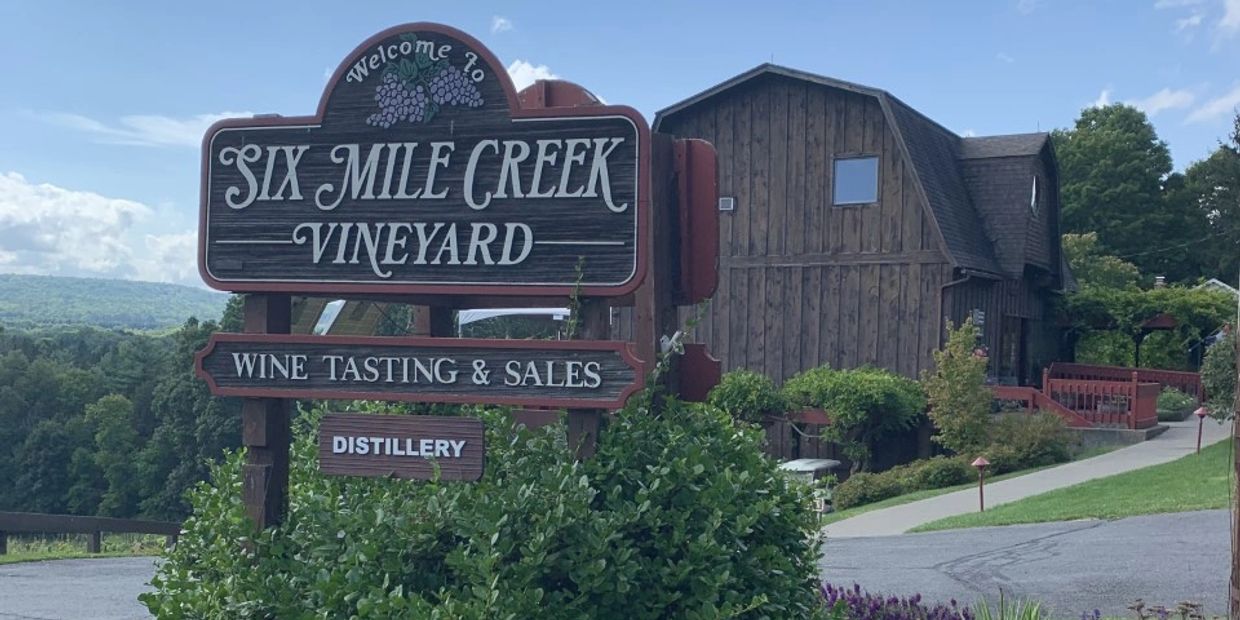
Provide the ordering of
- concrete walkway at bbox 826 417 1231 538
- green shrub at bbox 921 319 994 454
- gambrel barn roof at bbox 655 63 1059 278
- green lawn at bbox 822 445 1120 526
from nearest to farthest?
concrete walkway at bbox 826 417 1231 538
green lawn at bbox 822 445 1120 526
green shrub at bbox 921 319 994 454
gambrel barn roof at bbox 655 63 1059 278

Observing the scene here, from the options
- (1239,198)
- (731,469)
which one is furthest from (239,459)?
(1239,198)

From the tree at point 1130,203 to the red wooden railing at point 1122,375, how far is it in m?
26.7

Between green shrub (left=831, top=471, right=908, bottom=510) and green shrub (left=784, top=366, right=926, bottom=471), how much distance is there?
6.46 ft

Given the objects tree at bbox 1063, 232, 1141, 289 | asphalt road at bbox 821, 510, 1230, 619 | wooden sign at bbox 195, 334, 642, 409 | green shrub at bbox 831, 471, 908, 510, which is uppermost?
tree at bbox 1063, 232, 1141, 289

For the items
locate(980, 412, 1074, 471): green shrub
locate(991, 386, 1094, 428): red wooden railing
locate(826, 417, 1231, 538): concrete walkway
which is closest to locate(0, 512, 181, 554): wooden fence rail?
locate(826, 417, 1231, 538): concrete walkway

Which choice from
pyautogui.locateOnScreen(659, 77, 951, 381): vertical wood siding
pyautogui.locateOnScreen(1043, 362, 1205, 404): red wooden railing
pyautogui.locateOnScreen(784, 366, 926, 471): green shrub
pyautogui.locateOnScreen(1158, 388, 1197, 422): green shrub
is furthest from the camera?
pyautogui.locateOnScreen(1043, 362, 1205, 404): red wooden railing

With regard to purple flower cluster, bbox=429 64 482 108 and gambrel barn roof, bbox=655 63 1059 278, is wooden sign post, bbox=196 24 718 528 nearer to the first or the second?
purple flower cluster, bbox=429 64 482 108

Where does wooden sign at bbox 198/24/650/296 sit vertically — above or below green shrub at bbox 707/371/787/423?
above

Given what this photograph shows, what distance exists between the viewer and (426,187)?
4.95 m

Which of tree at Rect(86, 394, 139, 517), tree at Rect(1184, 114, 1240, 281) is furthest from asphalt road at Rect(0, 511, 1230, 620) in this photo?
tree at Rect(86, 394, 139, 517)

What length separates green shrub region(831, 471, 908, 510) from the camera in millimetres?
18234

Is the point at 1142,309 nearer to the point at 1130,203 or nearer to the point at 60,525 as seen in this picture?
the point at 60,525

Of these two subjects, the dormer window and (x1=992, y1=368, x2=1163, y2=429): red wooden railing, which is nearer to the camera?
(x1=992, y1=368, x2=1163, y2=429): red wooden railing

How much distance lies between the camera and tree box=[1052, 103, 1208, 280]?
5391cm
